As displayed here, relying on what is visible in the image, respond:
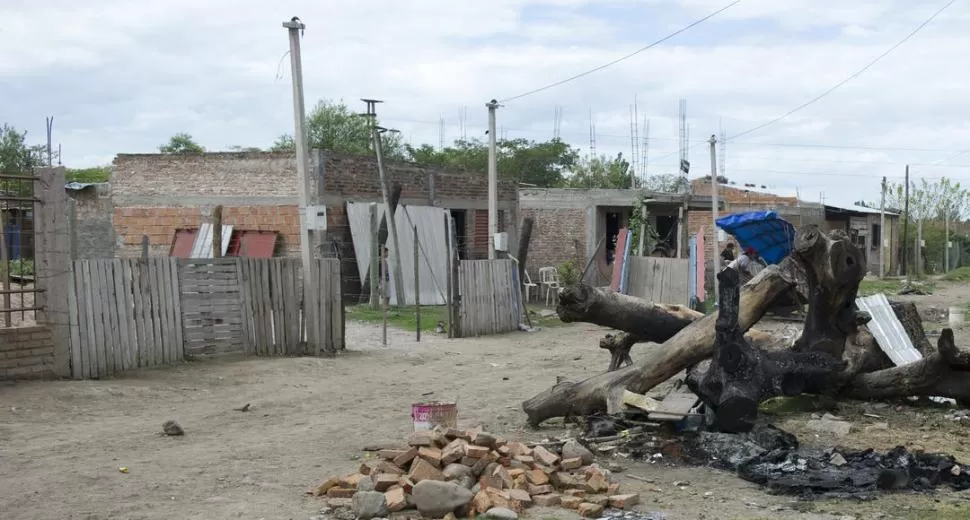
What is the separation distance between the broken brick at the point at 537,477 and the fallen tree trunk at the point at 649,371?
2.35m

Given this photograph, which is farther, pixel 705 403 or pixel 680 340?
pixel 680 340

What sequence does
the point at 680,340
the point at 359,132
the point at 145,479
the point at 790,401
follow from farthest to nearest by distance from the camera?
the point at 359,132 → the point at 790,401 → the point at 680,340 → the point at 145,479

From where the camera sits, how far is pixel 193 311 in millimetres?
13078

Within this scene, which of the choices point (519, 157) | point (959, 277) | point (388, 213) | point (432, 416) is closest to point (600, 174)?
point (519, 157)

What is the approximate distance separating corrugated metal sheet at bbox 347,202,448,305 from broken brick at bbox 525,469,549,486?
15853 millimetres

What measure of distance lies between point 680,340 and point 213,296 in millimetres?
6717

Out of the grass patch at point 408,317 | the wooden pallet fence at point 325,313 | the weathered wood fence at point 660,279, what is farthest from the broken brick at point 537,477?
the weathered wood fence at point 660,279

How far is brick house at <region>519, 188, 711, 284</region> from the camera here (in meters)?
29.7

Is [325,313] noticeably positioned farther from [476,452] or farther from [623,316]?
[476,452]

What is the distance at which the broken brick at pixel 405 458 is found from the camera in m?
6.92

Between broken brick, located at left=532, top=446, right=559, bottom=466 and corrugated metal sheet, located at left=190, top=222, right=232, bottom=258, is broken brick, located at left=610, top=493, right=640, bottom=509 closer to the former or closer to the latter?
broken brick, located at left=532, top=446, right=559, bottom=466

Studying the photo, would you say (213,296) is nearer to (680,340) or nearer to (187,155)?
(680,340)

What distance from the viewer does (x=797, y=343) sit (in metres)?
9.87

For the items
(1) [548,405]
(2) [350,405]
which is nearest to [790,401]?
(1) [548,405]
